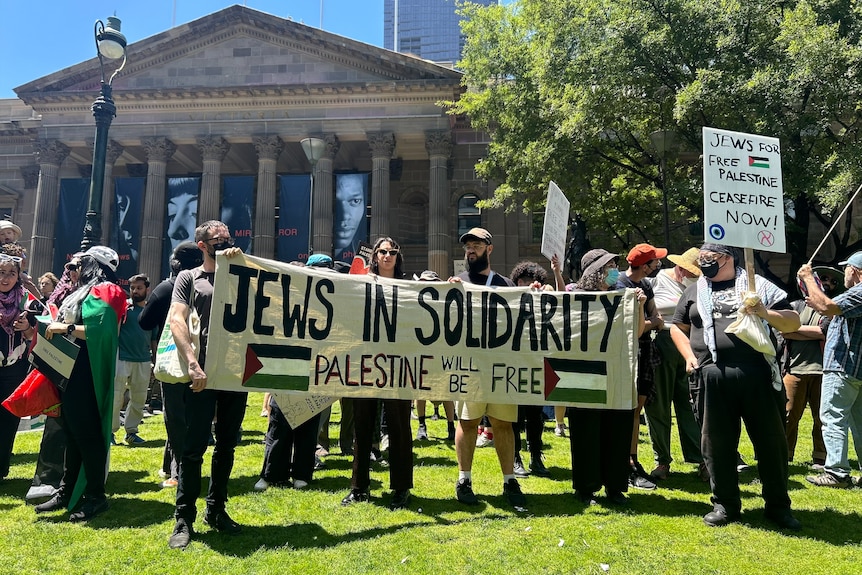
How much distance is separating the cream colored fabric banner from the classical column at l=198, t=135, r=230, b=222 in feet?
92.5

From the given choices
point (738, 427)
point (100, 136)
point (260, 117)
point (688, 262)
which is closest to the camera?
point (738, 427)

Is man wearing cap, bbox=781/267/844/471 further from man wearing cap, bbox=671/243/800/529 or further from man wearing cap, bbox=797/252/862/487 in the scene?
man wearing cap, bbox=671/243/800/529

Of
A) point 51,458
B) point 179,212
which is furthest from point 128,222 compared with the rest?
point 51,458

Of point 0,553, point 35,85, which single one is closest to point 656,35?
point 0,553

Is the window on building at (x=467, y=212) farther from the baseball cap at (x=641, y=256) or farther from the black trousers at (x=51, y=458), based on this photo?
the black trousers at (x=51, y=458)

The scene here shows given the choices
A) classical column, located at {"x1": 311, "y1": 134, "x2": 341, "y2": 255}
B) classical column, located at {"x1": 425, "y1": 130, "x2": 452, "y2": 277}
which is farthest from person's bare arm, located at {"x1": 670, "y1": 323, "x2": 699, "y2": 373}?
classical column, located at {"x1": 311, "y1": 134, "x2": 341, "y2": 255}

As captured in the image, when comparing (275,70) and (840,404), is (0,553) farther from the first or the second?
(275,70)

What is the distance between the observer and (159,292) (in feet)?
16.3

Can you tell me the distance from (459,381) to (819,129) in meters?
16.5

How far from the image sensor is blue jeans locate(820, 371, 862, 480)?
6.01m

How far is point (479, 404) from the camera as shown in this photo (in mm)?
5086

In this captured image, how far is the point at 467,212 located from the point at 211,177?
47.7 feet

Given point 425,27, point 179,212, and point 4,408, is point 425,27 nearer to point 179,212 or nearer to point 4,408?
point 179,212

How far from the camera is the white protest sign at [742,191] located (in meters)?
4.70
